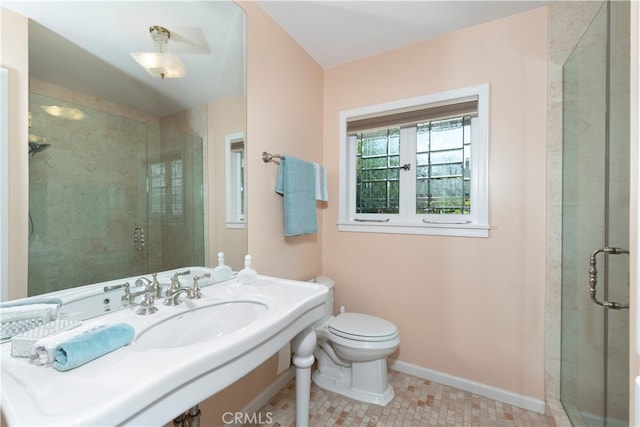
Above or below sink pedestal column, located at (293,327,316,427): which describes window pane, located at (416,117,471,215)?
above

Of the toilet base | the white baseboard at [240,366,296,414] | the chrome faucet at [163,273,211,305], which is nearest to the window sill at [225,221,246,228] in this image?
the chrome faucet at [163,273,211,305]

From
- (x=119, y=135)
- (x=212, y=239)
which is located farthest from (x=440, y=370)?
(x=119, y=135)

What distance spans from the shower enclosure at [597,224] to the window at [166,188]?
5.60ft

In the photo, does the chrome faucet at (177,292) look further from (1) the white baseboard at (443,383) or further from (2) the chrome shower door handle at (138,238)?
(1) the white baseboard at (443,383)

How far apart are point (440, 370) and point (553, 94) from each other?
182cm

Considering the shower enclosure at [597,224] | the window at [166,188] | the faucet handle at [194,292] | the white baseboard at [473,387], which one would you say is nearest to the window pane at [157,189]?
the window at [166,188]

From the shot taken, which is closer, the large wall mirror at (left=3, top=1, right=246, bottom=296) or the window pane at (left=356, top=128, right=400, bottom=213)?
the large wall mirror at (left=3, top=1, right=246, bottom=296)

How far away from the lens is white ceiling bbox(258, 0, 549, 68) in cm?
158

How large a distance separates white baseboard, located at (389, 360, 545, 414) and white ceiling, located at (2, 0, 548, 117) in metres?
2.08

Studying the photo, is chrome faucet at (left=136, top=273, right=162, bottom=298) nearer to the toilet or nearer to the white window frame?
the white window frame

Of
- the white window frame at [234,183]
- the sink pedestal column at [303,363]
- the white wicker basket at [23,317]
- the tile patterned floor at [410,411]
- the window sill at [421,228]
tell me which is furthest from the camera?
the window sill at [421,228]

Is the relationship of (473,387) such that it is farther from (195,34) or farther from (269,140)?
(195,34)

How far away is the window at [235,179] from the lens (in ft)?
4.70

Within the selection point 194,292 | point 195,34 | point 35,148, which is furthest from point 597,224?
point 35,148
